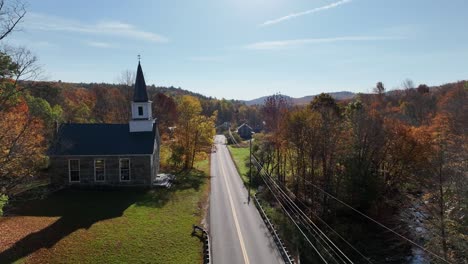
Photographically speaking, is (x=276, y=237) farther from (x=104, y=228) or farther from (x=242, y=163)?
(x=242, y=163)

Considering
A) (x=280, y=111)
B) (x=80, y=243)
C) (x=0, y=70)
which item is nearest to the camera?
(x=0, y=70)

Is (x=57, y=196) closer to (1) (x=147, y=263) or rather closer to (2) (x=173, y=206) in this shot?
(2) (x=173, y=206)

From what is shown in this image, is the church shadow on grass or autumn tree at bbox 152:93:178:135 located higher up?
autumn tree at bbox 152:93:178:135

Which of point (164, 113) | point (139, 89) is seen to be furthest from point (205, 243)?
point (164, 113)

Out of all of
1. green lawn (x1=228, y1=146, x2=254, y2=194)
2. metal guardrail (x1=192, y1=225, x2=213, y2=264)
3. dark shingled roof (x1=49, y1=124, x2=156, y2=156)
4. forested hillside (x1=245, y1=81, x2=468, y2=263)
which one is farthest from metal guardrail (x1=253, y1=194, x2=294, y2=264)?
dark shingled roof (x1=49, y1=124, x2=156, y2=156)

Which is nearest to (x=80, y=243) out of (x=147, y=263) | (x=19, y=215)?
(x=147, y=263)

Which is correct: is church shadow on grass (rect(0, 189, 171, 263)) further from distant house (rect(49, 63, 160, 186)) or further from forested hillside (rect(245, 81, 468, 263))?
forested hillside (rect(245, 81, 468, 263))

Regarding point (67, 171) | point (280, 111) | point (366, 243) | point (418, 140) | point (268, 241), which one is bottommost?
point (366, 243)

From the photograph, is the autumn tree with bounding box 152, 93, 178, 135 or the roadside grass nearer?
the roadside grass
